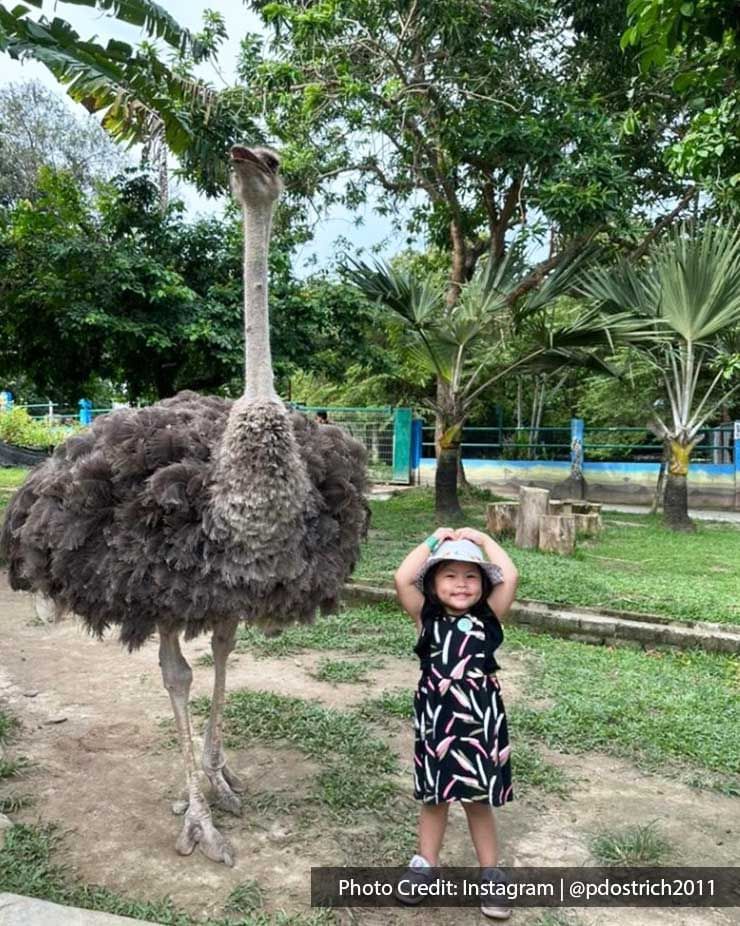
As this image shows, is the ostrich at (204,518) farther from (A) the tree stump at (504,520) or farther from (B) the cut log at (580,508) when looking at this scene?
(B) the cut log at (580,508)

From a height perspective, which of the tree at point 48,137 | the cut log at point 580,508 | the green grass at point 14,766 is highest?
the tree at point 48,137

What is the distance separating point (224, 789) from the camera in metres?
3.07

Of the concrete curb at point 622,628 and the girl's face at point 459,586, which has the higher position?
the girl's face at point 459,586

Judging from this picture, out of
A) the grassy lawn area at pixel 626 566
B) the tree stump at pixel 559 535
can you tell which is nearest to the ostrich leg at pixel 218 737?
the grassy lawn area at pixel 626 566

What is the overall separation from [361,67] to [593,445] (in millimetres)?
8754

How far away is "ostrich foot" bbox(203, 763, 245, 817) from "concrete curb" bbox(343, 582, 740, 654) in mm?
2878

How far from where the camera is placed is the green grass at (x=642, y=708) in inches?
138

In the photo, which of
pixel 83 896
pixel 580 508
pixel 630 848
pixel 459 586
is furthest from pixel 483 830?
pixel 580 508

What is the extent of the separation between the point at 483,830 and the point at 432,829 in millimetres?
161

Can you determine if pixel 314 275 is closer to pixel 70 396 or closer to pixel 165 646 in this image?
pixel 70 396

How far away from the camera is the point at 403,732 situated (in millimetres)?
3781

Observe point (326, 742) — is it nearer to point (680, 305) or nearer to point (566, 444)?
point (680, 305)

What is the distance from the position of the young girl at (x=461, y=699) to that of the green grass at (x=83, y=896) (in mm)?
427

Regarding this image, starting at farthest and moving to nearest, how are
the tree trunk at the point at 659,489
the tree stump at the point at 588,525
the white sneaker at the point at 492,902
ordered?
the tree trunk at the point at 659,489
the tree stump at the point at 588,525
the white sneaker at the point at 492,902
